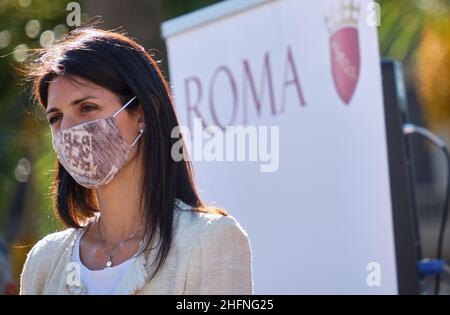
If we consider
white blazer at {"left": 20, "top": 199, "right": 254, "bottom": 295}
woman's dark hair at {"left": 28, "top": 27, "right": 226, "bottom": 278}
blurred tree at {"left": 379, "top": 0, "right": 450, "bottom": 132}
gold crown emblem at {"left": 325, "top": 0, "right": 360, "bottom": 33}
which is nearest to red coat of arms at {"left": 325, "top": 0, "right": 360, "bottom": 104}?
gold crown emblem at {"left": 325, "top": 0, "right": 360, "bottom": 33}

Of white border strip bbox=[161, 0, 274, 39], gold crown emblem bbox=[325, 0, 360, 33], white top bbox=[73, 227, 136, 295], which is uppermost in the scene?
white border strip bbox=[161, 0, 274, 39]

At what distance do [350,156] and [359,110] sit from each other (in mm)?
163

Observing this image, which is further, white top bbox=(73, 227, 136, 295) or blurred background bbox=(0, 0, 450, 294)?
blurred background bbox=(0, 0, 450, 294)

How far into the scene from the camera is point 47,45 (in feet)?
20.9

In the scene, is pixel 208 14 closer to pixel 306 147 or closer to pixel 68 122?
pixel 306 147

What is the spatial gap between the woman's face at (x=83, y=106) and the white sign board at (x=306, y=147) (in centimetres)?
100

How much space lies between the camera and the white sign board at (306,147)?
3.33 m

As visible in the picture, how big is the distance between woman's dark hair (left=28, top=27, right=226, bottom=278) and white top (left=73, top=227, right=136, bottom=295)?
0.08m

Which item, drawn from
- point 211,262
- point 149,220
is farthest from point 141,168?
point 211,262

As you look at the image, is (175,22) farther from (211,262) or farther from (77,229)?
(211,262)

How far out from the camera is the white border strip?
3.76 meters

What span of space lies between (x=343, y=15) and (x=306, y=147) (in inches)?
19.0

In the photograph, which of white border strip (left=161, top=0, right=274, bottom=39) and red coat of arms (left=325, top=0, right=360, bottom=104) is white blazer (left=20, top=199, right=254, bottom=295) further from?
white border strip (left=161, top=0, right=274, bottom=39)

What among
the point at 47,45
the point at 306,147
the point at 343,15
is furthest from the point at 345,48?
the point at 47,45
